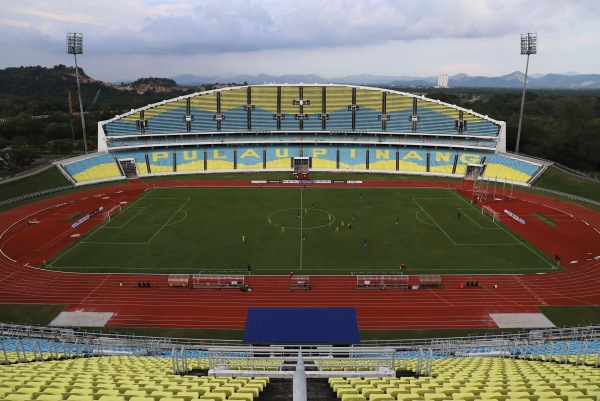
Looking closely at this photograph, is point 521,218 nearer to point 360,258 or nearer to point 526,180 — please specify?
point 526,180

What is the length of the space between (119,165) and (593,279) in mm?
60357

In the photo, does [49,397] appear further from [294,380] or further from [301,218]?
[301,218]

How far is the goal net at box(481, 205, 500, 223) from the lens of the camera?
4462cm

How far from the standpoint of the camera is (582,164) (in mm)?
67625

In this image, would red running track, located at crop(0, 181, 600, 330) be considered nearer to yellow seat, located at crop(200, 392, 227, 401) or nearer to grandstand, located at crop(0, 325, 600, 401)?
grandstand, located at crop(0, 325, 600, 401)

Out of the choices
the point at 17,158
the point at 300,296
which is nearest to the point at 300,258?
the point at 300,296

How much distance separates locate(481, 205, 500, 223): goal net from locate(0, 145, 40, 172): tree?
65.0 metres

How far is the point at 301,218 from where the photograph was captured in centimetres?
4466

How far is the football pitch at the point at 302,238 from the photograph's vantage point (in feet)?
110

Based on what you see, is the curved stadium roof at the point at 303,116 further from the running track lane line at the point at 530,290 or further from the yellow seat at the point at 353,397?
the yellow seat at the point at 353,397

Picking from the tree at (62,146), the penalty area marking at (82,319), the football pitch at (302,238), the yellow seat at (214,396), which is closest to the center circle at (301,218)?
the football pitch at (302,238)

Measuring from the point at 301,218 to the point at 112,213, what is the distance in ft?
68.5

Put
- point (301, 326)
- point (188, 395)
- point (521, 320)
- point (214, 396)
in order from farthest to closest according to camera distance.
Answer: point (521, 320)
point (301, 326)
point (188, 395)
point (214, 396)

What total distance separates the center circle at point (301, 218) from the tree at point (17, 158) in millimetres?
44034
